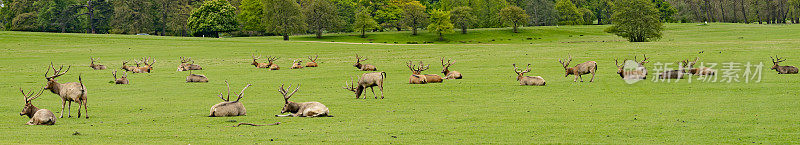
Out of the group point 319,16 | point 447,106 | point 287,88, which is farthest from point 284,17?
point 447,106

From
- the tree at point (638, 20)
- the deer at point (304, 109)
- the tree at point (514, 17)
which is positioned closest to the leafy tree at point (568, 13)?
A: the tree at point (514, 17)

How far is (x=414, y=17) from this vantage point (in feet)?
380

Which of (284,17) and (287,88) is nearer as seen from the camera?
(287,88)

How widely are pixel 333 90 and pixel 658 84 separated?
1267 cm

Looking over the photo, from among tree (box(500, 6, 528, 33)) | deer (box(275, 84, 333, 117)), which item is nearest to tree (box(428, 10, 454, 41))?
tree (box(500, 6, 528, 33))

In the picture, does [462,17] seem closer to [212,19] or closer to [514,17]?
[514,17]

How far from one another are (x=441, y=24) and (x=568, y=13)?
39.3 m

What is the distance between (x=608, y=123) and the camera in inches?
645

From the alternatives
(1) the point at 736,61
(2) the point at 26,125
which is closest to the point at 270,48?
(1) the point at 736,61

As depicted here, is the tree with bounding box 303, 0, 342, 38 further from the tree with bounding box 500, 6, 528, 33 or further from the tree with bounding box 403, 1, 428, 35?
the tree with bounding box 500, 6, 528, 33

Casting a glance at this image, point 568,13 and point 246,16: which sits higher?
point 568,13

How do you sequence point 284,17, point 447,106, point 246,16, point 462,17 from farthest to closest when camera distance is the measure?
point 462,17
point 246,16
point 284,17
point 447,106

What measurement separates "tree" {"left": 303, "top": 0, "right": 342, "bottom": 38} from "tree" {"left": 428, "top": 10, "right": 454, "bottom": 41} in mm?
14744

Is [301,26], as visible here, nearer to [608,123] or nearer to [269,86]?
[269,86]
